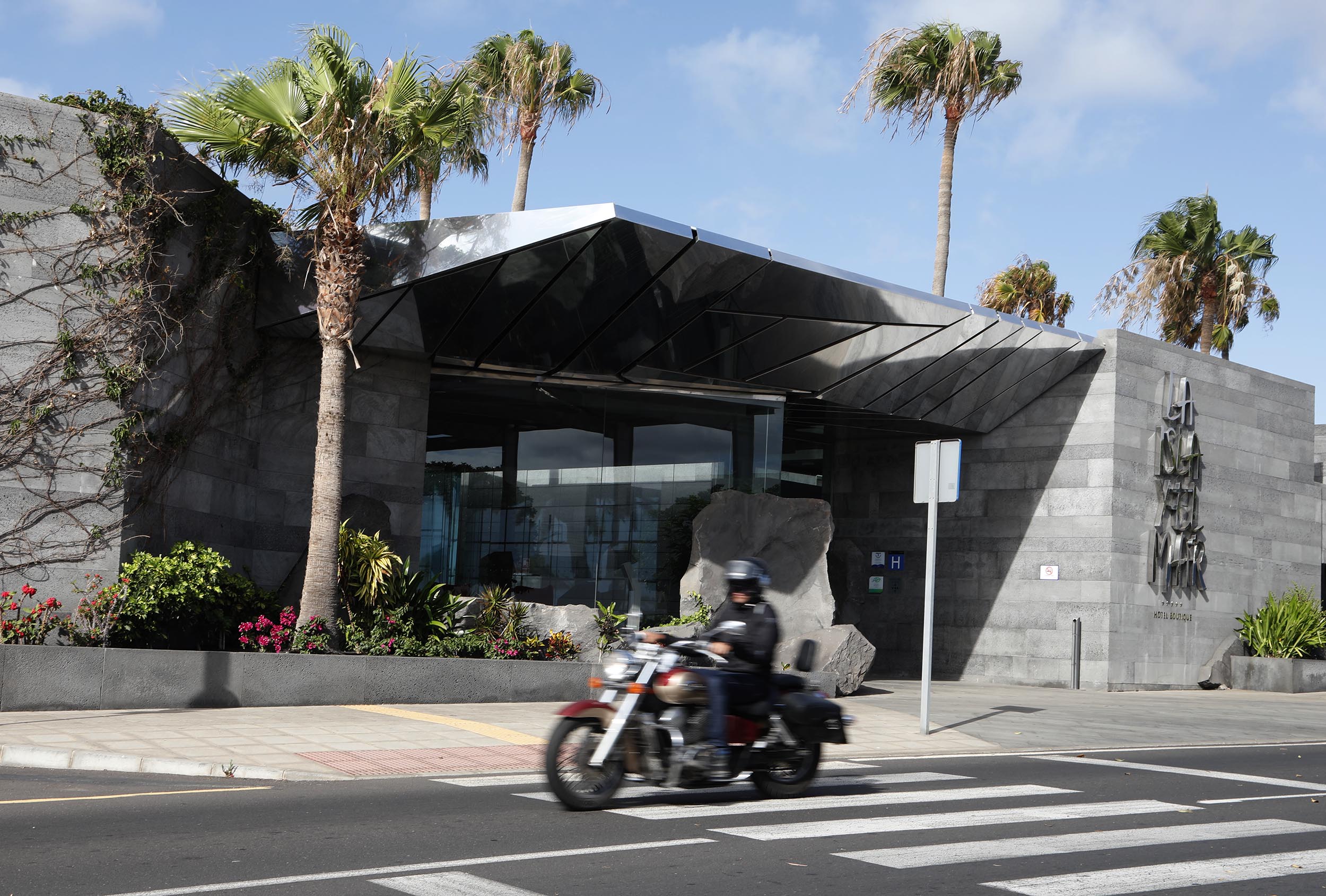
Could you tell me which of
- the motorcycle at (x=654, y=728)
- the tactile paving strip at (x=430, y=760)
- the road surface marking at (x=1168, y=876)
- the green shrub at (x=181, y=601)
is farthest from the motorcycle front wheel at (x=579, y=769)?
the green shrub at (x=181, y=601)

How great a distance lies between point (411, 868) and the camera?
6016 mm

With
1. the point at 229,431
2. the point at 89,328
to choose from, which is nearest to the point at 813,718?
the point at 89,328

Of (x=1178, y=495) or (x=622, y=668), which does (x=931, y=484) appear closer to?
(x=622, y=668)

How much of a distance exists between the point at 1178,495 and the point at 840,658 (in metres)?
9.47

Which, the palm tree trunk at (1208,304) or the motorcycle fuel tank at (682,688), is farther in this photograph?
the palm tree trunk at (1208,304)

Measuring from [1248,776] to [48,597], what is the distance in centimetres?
1176

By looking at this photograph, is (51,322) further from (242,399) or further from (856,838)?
(856,838)

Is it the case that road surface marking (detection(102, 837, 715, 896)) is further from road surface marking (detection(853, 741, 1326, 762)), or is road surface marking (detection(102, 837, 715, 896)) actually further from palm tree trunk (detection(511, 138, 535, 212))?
palm tree trunk (detection(511, 138, 535, 212))

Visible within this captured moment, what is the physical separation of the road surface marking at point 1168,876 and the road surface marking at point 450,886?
2.31m

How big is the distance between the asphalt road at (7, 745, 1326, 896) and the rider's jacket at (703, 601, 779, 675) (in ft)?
3.06

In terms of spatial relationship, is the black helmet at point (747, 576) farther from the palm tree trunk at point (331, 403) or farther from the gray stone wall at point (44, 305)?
the gray stone wall at point (44, 305)

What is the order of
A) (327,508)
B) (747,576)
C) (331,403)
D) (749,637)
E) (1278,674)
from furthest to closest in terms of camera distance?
(1278,674)
(331,403)
(327,508)
(747,576)
(749,637)

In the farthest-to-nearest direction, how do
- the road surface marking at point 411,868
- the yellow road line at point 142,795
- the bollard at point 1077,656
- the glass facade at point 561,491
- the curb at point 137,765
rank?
the bollard at point 1077,656 → the glass facade at point 561,491 → the curb at point 137,765 → the yellow road line at point 142,795 → the road surface marking at point 411,868

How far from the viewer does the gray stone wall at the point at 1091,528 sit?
22.6 meters
